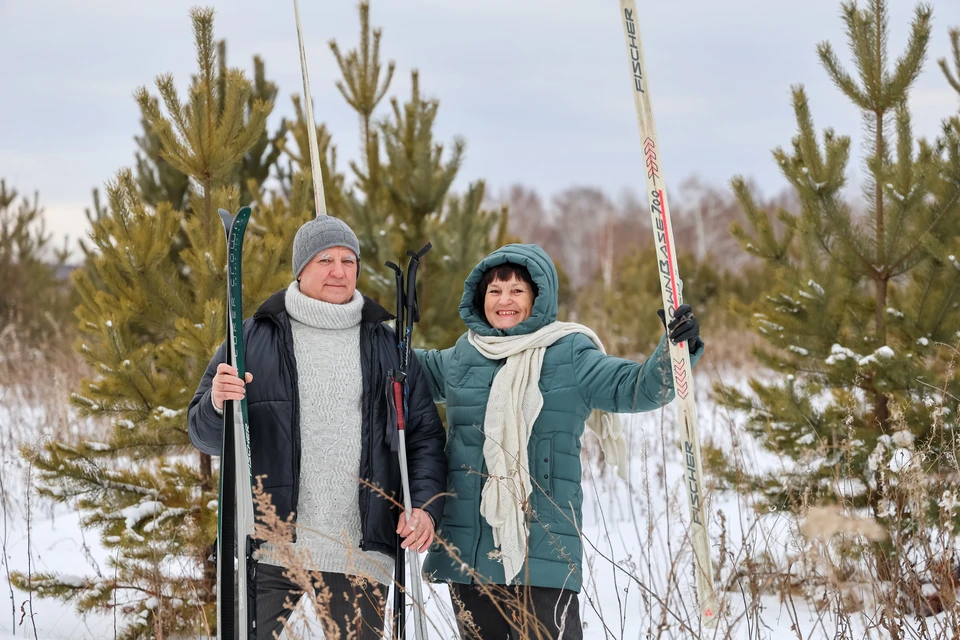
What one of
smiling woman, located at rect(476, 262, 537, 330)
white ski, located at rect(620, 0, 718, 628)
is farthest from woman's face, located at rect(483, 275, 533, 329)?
white ski, located at rect(620, 0, 718, 628)

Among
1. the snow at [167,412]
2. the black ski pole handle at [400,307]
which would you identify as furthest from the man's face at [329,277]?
the snow at [167,412]

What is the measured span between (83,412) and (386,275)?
255 centimetres

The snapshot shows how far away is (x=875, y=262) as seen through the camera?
14.2ft

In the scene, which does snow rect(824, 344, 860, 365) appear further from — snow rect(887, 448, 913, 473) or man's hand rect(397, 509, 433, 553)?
man's hand rect(397, 509, 433, 553)

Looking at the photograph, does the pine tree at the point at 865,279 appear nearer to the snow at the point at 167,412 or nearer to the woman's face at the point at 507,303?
the woman's face at the point at 507,303

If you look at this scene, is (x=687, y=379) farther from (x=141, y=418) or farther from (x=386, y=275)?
(x=386, y=275)

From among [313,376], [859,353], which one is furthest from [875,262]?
[313,376]

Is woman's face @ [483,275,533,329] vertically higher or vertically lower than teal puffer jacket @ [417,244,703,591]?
higher

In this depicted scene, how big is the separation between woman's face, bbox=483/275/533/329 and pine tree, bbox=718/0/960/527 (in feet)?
6.47

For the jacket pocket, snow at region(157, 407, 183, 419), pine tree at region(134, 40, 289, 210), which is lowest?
the jacket pocket

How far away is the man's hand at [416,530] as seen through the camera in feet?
7.64

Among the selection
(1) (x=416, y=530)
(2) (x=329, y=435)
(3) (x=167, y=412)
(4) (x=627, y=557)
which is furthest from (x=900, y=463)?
(3) (x=167, y=412)

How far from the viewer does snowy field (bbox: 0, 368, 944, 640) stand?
9.68 ft

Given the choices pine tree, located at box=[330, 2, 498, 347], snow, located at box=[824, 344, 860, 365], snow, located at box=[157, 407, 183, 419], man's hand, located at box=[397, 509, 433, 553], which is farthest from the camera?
pine tree, located at box=[330, 2, 498, 347]
